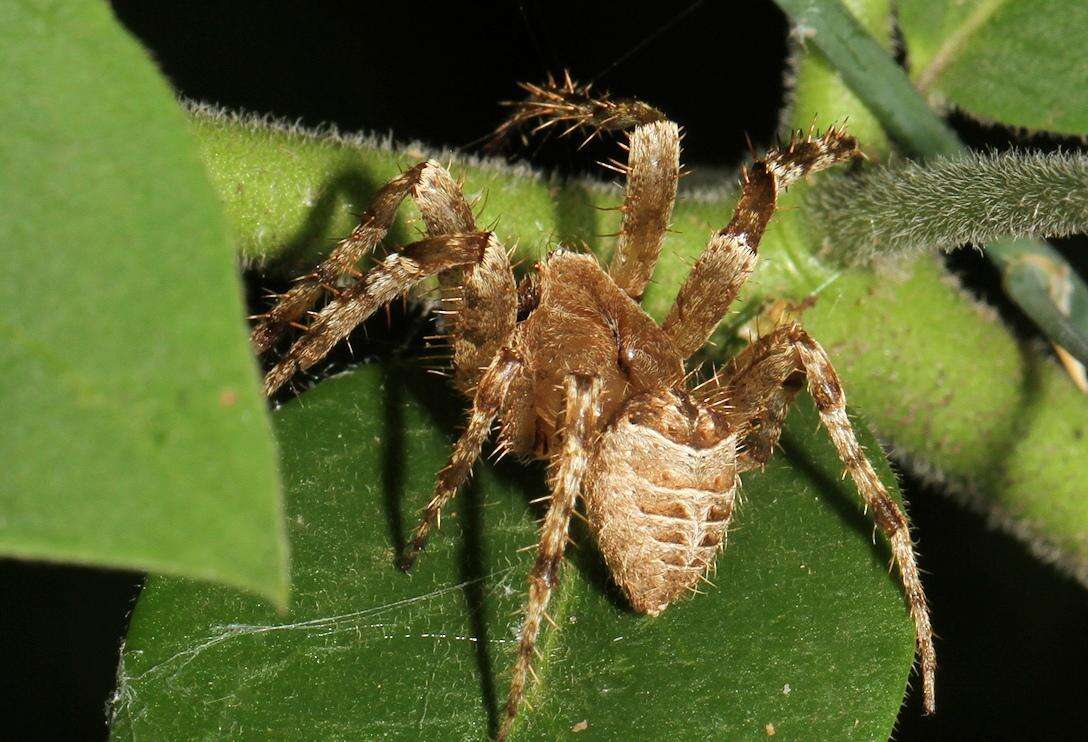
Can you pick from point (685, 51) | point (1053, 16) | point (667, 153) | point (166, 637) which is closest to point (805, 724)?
point (166, 637)

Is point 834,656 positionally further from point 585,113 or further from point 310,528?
point 585,113

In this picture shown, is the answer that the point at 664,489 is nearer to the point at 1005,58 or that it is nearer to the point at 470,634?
the point at 470,634

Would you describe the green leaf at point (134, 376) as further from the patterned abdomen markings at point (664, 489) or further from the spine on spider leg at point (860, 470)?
the spine on spider leg at point (860, 470)

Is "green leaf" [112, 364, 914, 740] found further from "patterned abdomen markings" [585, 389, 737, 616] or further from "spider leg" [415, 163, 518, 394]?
"spider leg" [415, 163, 518, 394]

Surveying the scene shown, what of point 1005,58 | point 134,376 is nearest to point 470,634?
point 134,376

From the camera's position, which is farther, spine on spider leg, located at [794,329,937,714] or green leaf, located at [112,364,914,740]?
spine on spider leg, located at [794,329,937,714]

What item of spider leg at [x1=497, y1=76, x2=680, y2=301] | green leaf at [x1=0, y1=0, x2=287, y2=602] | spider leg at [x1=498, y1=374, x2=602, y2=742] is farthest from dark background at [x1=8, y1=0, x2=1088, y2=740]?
green leaf at [x1=0, y1=0, x2=287, y2=602]

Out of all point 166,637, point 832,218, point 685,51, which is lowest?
point 166,637
